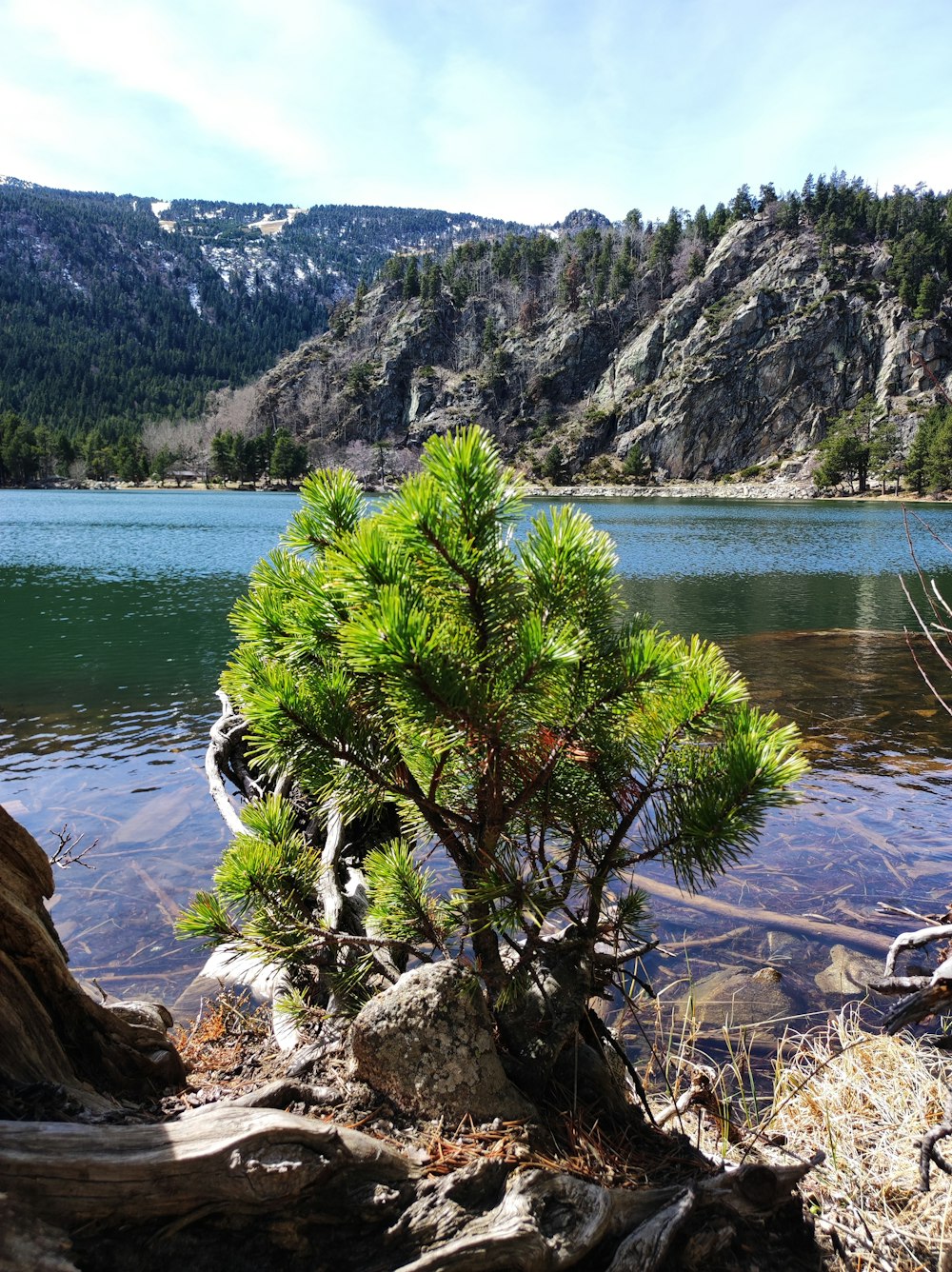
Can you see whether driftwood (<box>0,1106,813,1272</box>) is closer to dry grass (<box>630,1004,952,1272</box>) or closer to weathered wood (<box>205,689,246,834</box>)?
dry grass (<box>630,1004,952,1272</box>)

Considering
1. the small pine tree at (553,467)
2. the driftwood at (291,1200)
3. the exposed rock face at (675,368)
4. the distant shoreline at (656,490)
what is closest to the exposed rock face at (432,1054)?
the driftwood at (291,1200)

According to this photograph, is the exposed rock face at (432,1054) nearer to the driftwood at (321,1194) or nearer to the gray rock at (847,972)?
the driftwood at (321,1194)

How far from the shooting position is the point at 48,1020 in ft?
7.25

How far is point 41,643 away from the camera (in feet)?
65.4

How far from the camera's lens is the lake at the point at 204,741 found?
682cm

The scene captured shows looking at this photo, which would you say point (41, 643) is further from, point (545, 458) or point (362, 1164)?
point (545, 458)

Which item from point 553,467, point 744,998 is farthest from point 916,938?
point 553,467

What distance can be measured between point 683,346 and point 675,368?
19.8 ft

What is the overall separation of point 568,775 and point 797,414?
541ft

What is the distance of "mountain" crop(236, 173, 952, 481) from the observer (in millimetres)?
144375

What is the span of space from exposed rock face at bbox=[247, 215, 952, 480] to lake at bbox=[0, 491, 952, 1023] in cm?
11728

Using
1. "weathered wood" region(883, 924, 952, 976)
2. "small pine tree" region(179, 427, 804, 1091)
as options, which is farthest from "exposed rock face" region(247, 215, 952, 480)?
"small pine tree" region(179, 427, 804, 1091)

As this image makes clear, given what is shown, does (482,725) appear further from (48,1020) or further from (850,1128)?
(850,1128)

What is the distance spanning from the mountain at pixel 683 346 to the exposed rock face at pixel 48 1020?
136m
